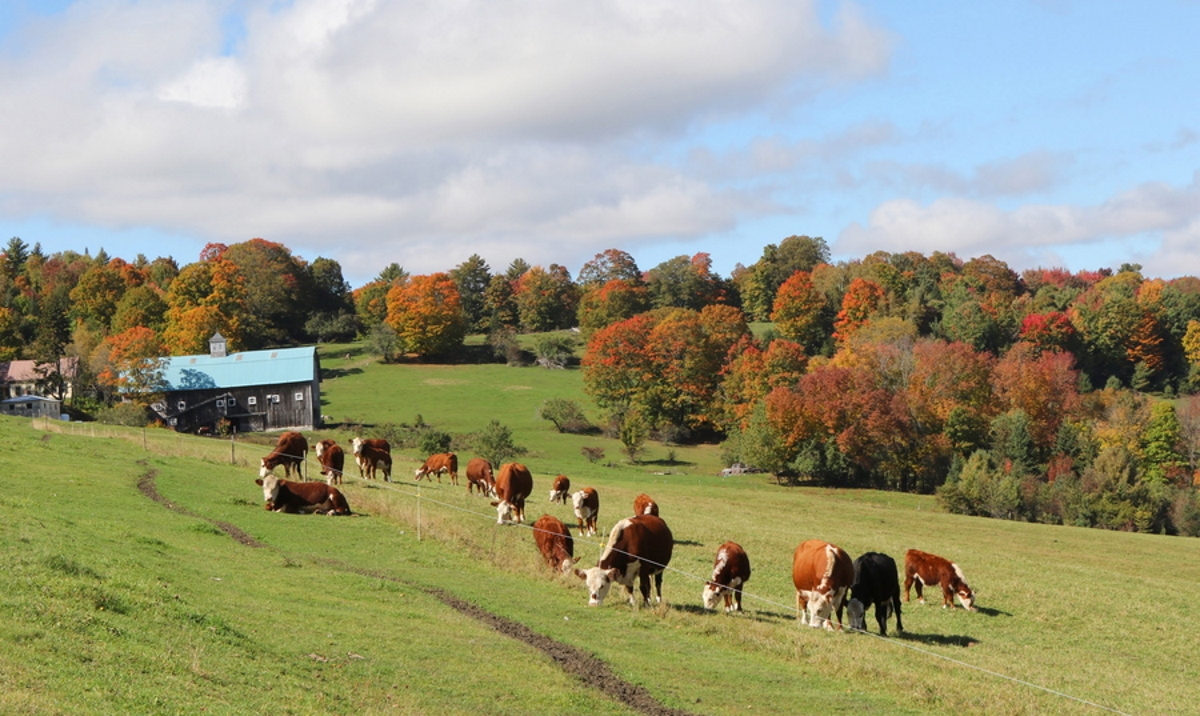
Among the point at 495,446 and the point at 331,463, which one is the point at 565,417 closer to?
the point at 495,446

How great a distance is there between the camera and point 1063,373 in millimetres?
92250

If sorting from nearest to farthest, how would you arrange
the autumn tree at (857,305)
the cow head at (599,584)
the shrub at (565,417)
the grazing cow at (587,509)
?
the cow head at (599,584) < the grazing cow at (587,509) < the shrub at (565,417) < the autumn tree at (857,305)

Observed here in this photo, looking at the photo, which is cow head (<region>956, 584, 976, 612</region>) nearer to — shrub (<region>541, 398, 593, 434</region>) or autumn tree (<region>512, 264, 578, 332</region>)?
→ shrub (<region>541, 398, 593, 434</region>)

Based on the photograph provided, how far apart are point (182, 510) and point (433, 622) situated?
13124 millimetres

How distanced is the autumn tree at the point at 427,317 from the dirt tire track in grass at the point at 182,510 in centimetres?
8556

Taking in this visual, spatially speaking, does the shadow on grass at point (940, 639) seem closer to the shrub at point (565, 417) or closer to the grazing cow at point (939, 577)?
the grazing cow at point (939, 577)

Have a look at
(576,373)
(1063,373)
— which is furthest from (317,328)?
(1063,373)

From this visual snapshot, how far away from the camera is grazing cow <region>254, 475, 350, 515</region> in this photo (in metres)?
28.3

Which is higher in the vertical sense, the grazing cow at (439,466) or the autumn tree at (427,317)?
the autumn tree at (427,317)

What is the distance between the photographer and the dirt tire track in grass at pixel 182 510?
2312cm

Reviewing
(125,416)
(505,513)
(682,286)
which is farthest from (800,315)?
(505,513)

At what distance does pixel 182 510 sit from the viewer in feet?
87.2

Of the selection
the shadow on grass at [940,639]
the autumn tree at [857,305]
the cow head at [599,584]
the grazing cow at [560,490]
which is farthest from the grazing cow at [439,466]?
the autumn tree at [857,305]

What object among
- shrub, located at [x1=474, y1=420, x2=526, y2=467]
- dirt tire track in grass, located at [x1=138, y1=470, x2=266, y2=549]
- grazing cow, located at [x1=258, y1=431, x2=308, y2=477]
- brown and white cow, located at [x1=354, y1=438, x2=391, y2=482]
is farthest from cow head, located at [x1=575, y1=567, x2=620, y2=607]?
shrub, located at [x1=474, y1=420, x2=526, y2=467]
